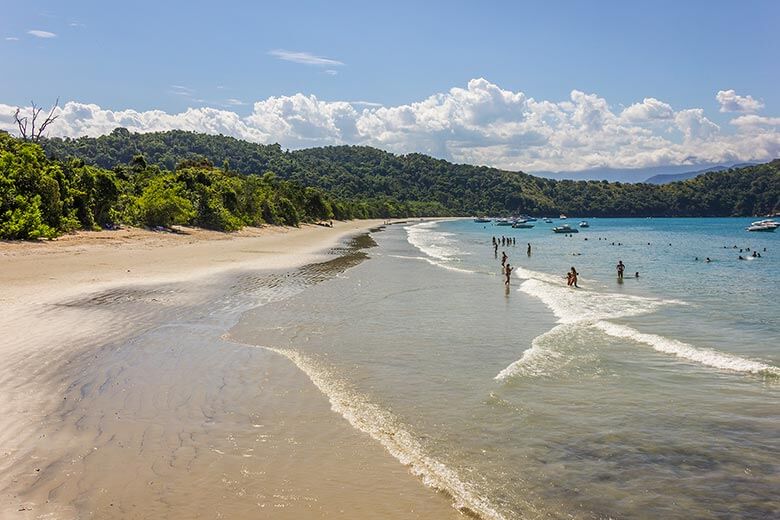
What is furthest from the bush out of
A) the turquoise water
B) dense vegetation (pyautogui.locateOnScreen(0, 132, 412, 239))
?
the turquoise water

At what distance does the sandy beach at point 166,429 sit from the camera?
295 inches

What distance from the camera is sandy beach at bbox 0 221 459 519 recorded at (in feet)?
24.6

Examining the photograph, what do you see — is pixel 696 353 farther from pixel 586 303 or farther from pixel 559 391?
pixel 586 303

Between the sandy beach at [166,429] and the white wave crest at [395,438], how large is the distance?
209 mm

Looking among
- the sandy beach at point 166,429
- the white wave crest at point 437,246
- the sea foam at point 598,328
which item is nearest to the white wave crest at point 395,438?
the sandy beach at point 166,429

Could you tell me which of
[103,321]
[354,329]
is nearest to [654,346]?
[354,329]

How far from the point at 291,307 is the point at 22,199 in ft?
84.4

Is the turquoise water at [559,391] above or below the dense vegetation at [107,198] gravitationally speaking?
below

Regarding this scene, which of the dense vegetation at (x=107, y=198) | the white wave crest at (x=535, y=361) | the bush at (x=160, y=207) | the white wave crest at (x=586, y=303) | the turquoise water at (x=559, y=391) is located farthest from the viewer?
the bush at (x=160, y=207)

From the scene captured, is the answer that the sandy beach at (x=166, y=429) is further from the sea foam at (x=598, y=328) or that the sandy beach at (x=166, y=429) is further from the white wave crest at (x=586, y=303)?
the white wave crest at (x=586, y=303)

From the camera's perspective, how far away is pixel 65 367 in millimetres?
13477

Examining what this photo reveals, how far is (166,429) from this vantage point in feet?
32.8

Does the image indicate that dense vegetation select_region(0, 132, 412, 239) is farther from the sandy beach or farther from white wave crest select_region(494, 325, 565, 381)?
white wave crest select_region(494, 325, 565, 381)

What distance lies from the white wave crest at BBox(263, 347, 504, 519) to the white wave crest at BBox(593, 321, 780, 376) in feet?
32.4
